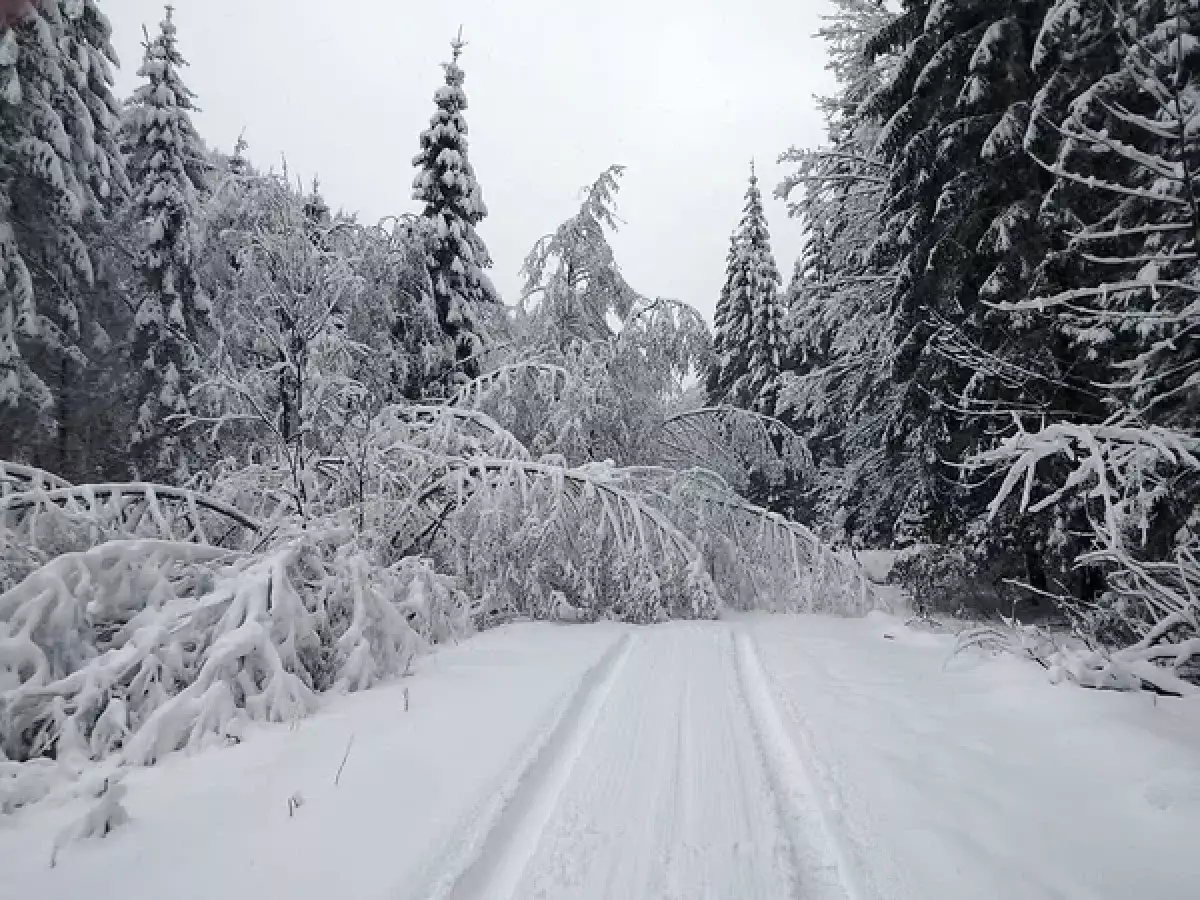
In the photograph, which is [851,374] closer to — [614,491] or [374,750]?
[614,491]

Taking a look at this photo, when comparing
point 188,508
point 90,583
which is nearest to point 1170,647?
point 90,583

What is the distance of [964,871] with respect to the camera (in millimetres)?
2279

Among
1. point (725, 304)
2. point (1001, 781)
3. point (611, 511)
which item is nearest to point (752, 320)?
point (725, 304)

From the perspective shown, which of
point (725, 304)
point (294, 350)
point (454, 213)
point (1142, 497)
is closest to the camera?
point (1142, 497)

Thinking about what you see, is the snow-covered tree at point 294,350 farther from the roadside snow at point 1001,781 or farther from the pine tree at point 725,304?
the pine tree at point 725,304

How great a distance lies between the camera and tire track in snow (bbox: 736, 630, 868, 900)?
2271 mm

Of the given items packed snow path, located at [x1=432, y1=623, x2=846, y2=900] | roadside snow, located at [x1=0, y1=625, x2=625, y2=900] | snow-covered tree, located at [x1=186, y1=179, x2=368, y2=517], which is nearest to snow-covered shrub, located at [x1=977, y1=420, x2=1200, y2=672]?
packed snow path, located at [x1=432, y1=623, x2=846, y2=900]

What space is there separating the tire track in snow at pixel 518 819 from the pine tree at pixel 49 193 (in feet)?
43.2

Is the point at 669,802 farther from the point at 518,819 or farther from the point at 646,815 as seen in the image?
the point at 518,819

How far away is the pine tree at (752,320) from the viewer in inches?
885

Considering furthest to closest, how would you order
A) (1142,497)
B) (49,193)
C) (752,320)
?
(752,320)
(49,193)
(1142,497)

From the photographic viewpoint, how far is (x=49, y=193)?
12688mm

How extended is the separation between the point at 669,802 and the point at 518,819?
2.19ft

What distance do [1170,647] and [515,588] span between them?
6097 millimetres
